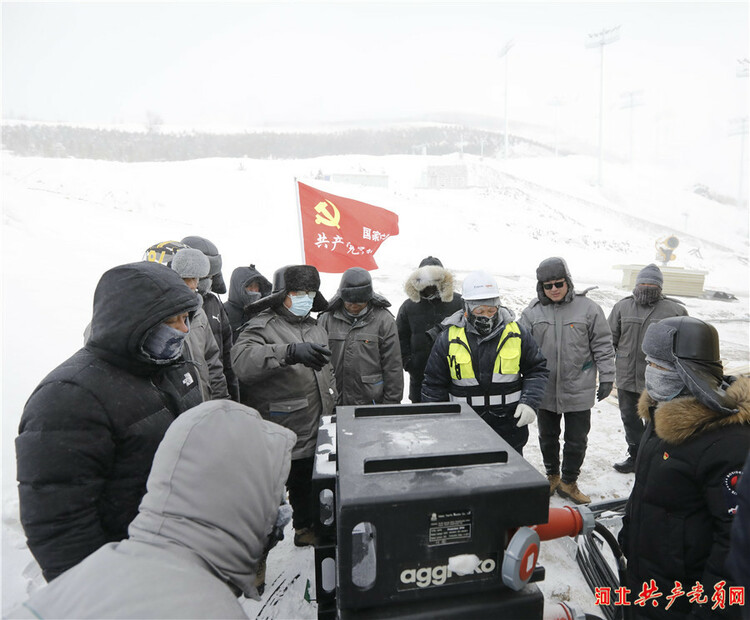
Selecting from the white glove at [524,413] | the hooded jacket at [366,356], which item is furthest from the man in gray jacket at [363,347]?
the white glove at [524,413]

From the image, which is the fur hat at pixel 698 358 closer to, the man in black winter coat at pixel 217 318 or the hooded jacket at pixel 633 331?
the hooded jacket at pixel 633 331

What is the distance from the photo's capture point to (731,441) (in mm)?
1527

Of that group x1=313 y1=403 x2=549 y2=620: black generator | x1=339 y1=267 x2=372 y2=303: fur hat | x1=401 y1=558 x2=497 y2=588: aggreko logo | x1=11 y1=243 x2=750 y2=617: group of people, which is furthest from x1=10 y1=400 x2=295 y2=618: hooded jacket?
x1=339 y1=267 x2=372 y2=303: fur hat

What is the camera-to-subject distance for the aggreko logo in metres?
0.94

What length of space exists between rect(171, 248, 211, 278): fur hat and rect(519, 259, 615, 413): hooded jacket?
2.83 metres

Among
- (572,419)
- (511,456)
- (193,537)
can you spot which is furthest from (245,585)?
(572,419)

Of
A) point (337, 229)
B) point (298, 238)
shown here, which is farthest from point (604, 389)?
point (298, 238)

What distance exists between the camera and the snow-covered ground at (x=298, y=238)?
12.8 ft

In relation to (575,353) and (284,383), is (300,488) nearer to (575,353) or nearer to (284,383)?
(284,383)

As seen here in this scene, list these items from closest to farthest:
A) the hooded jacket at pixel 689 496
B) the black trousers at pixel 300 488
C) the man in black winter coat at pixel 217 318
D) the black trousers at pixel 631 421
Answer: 1. the hooded jacket at pixel 689 496
2. the black trousers at pixel 300 488
3. the man in black winter coat at pixel 217 318
4. the black trousers at pixel 631 421

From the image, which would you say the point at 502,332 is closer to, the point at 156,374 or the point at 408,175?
the point at 156,374

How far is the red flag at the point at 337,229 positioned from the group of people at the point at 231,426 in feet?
4.74

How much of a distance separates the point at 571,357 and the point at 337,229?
273 centimetres

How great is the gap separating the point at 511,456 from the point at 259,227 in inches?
759
